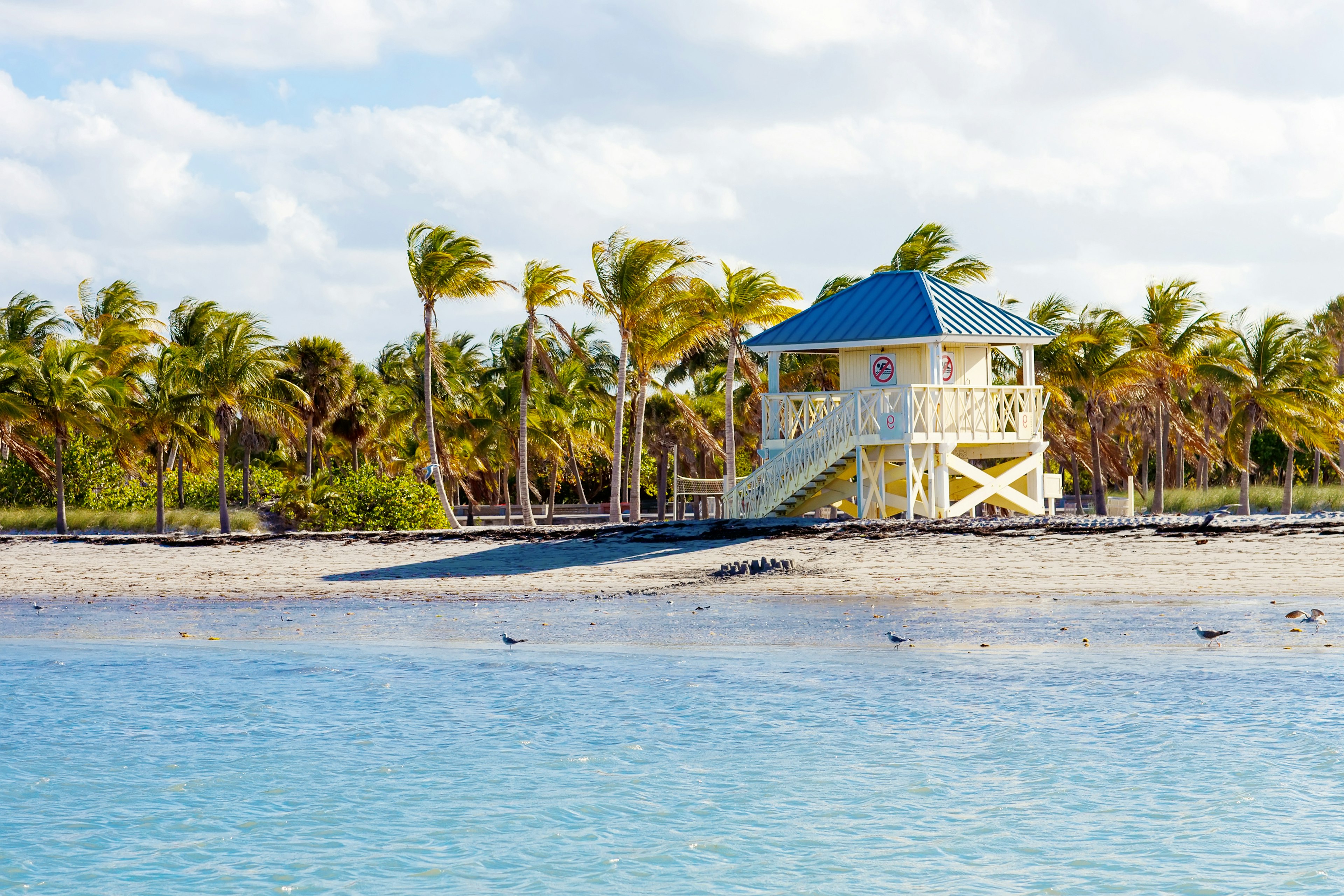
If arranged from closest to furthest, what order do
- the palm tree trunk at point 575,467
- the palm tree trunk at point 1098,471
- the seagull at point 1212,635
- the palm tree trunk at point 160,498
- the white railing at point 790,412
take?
the seagull at point 1212,635, the white railing at point 790,412, the palm tree trunk at point 160,498, the palm tree trunk at point 1098,471, the palm tree trunk at point 575,467

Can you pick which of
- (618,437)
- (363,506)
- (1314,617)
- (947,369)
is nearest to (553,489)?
(618,437)

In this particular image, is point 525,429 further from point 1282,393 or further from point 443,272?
point 1282,393

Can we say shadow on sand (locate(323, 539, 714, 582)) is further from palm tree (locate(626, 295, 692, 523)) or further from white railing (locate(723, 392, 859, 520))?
palm tree (locate(626, 295, 692, 523))

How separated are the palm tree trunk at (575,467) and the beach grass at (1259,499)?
20963 mm

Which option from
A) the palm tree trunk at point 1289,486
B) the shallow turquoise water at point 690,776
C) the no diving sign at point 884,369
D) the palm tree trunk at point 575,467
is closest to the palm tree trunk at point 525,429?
the no diving sign at point 884,369

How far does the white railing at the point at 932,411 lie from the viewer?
22.6 m

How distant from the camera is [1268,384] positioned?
3612 centimetres

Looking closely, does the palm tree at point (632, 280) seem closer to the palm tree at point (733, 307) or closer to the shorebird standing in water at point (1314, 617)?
the palm tree at point (733, 307)

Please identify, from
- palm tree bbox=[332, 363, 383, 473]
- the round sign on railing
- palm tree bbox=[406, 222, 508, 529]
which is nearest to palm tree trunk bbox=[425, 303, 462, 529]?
palm tree bbox=[406, 222, 508, 529]

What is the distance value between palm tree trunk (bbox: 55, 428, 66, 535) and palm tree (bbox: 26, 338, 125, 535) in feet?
0.06

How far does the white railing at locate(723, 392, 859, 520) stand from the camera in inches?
902

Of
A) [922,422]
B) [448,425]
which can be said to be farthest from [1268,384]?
[448,425]

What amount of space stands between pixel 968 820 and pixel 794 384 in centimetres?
2984

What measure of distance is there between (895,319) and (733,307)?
10.8 metres
